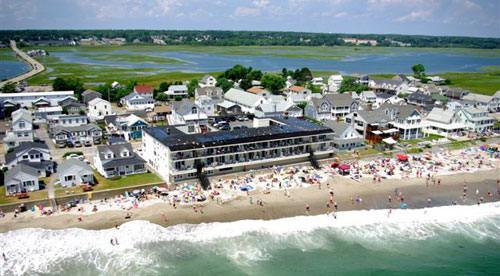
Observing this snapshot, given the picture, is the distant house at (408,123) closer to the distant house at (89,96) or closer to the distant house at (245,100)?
the distant house at (245,100)

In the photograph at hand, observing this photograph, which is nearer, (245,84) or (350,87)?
(350,87)

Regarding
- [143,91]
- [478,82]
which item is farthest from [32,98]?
[478,82]

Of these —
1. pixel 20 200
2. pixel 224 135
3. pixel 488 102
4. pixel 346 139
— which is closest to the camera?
pixel 20 200

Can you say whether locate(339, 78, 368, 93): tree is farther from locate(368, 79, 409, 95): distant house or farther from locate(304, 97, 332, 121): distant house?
locate(304, 97, 332, 121): distant house

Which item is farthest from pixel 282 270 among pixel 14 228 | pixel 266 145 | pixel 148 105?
pixel 148 105

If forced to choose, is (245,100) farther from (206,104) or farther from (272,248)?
(272,248)

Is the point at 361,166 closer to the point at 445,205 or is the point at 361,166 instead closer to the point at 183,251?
the point at 445,205
